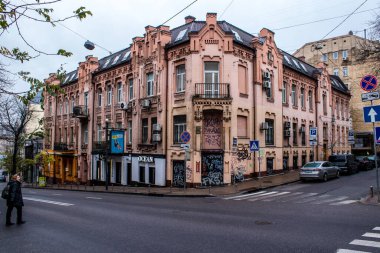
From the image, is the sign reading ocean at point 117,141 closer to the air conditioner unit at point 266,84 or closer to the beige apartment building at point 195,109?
the beige apartment building at point 195,109

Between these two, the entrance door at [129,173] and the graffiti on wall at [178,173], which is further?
the entrance door at [129,173]

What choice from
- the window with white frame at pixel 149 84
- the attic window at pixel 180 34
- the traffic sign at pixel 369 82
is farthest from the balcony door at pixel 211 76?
the traffic sign at pixel 369 82

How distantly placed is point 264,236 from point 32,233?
6.22 meters

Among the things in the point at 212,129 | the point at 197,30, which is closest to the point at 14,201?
the point at 212,129

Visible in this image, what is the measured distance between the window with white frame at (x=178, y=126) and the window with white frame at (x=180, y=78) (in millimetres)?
2059

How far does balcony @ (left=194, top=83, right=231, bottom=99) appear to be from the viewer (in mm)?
22391

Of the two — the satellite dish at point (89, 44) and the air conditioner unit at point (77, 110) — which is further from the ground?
the satellite dish at point (89, 44)

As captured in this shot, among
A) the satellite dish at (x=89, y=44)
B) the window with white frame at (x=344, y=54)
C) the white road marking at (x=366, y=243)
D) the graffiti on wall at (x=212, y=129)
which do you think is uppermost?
the window with white frame at (x=344, y=54)

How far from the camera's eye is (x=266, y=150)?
85.4 feet

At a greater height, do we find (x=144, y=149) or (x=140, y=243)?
(x=144, y=149)

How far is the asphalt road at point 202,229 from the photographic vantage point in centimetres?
713

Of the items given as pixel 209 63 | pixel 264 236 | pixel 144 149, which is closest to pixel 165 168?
pixel 144 149

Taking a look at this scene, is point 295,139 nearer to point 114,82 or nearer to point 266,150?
point 266,150

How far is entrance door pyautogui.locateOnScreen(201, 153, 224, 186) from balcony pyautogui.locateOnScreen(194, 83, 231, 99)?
156 inches
